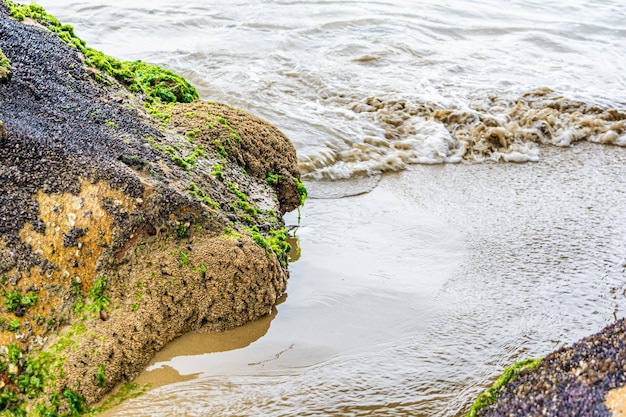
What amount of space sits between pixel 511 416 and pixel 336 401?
0.98 m

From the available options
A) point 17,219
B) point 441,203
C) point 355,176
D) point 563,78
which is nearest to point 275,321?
point 17,219

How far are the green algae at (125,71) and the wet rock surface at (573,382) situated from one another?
10.3 feet

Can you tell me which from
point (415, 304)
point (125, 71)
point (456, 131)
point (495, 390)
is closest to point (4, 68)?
point (125, 71)

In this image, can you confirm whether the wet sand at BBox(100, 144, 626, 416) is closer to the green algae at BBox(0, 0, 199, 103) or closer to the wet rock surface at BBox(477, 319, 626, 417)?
the wet rock surface at BBox(477, 319, 626, 417)

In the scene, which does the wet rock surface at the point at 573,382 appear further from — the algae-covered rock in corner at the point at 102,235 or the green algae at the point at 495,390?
the algae-covered rock in corner at the point at 102,235

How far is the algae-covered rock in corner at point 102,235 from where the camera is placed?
2885mm

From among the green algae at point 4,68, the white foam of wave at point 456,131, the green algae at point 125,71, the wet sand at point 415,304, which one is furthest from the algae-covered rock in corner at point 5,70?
the white foam of wave at point 456,131

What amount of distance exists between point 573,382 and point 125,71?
3.58 meters

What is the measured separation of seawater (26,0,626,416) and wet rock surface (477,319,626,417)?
672 mm

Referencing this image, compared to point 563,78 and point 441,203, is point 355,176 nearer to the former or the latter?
point 441,203

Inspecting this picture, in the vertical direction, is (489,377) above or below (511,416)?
below

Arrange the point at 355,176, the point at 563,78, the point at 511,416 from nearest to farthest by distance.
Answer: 1. the point at 511,416
2. the point at 355,176
3. the point at 563,78

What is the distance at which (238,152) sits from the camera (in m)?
4.22

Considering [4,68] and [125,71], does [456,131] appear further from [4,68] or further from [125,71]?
[4,68]
